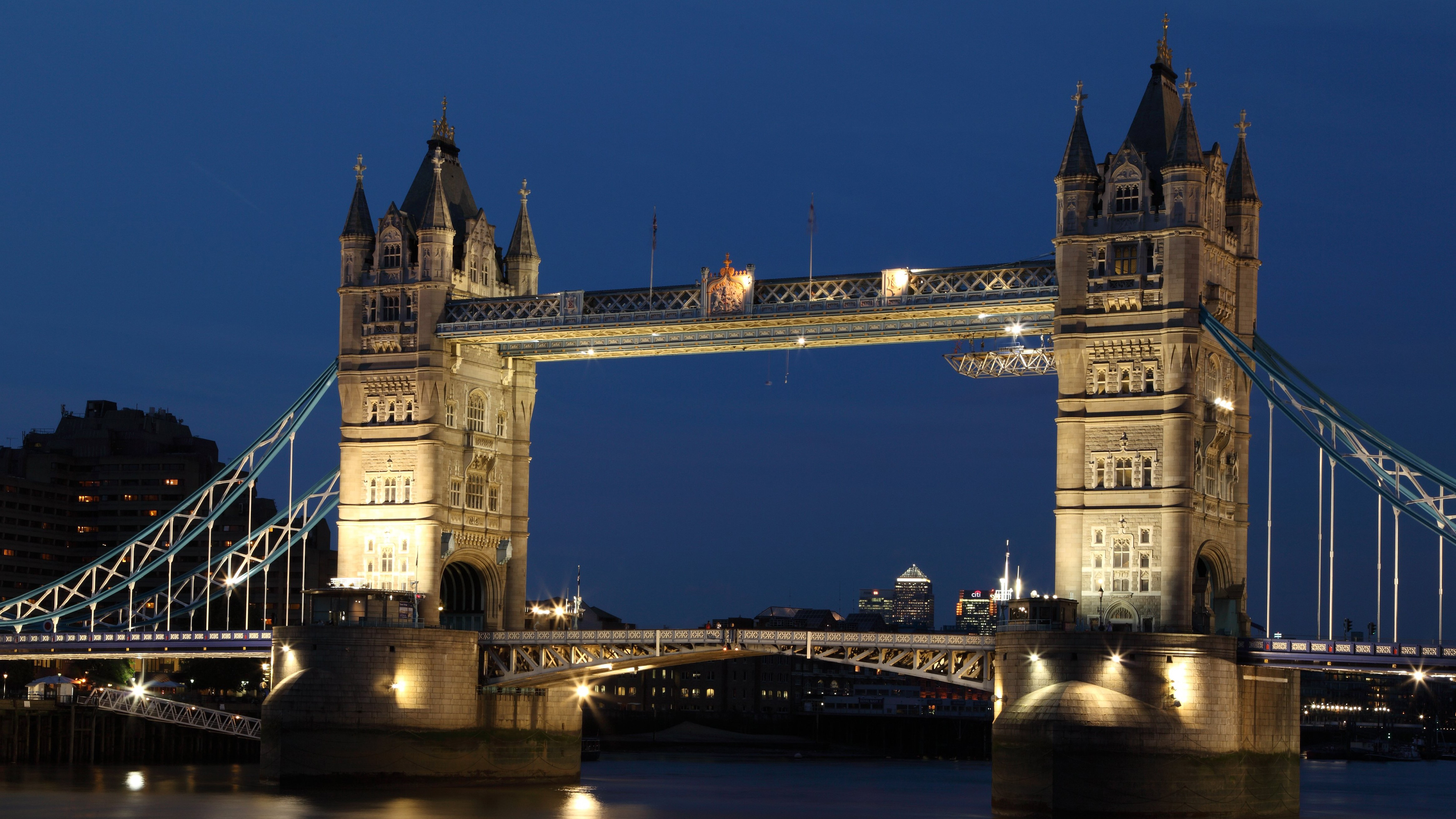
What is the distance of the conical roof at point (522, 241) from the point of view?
90.2 m

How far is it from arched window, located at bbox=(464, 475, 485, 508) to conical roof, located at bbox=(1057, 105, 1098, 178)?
28.7m

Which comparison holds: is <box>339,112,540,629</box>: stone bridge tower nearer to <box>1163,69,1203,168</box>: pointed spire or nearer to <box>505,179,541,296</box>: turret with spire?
<box>505,179,541,296</box>: turret with spire

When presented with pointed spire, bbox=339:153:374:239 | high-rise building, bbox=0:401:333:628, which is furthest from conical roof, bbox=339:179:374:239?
high-rise building, bbox=0:401:333:628

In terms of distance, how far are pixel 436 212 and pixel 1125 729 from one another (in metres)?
37.2

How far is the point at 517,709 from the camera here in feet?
276

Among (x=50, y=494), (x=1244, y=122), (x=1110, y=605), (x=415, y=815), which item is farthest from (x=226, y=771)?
Answer: (x=50, y=494)

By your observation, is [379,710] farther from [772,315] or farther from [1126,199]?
[1126,199]

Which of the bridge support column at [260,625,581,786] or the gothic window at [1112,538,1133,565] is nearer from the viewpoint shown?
the gothic window at [1112,538,1133,565]

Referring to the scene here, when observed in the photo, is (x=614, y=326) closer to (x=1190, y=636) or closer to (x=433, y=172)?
(x=433, y=172)

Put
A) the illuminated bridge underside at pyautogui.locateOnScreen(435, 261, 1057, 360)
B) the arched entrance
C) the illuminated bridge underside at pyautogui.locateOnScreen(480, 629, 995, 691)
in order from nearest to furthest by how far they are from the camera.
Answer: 1. the illuminated bridge underside at pyautogui.locateOnScreen(480, 629, 995, 691)
2. the illuminated bridge underside at pyautogui.locateOnScreen(435, 261, 1057, 360)
3. the arched entrance

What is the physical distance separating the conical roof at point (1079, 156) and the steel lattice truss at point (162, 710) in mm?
48863

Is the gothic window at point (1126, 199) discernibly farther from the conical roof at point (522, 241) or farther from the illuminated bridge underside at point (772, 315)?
the conical roof at point (522, 241)

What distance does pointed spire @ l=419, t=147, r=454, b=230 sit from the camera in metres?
84.9

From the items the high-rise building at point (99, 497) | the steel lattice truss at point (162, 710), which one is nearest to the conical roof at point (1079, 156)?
the steel lattice truss at point (162, 710)
